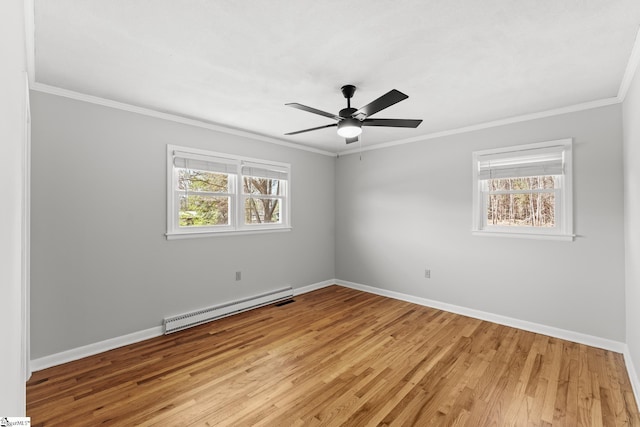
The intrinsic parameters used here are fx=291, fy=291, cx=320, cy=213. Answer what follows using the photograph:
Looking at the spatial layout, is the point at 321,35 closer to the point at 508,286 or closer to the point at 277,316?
the point at 277,316

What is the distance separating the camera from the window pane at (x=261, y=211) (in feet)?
14.5

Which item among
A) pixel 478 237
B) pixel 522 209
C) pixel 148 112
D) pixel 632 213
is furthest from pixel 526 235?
pixel 148 112

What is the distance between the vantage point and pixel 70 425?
77.4 inches

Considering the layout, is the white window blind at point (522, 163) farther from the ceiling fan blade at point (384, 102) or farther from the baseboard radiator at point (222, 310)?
the baseboard radiator at point (222, 310)

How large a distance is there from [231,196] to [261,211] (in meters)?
0.61

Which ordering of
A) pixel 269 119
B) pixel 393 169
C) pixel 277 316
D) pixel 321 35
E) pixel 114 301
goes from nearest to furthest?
1. pixel 321 35
2. pixel 114 301
3. pixel 269 119
4. pixel 277 316
5. pixel 393 169

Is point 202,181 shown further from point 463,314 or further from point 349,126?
point 463,314

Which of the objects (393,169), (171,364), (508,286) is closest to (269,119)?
(393,169)

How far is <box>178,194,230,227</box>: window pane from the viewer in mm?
3680

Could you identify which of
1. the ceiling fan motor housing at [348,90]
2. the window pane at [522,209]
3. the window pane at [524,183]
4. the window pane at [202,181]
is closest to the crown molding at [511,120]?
the window pane at [524,183]

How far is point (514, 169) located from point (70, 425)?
16.0 ft

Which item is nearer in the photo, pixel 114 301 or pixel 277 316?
pixel 114 301

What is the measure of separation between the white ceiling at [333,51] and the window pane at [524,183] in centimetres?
83

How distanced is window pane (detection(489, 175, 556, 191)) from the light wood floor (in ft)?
5.78
